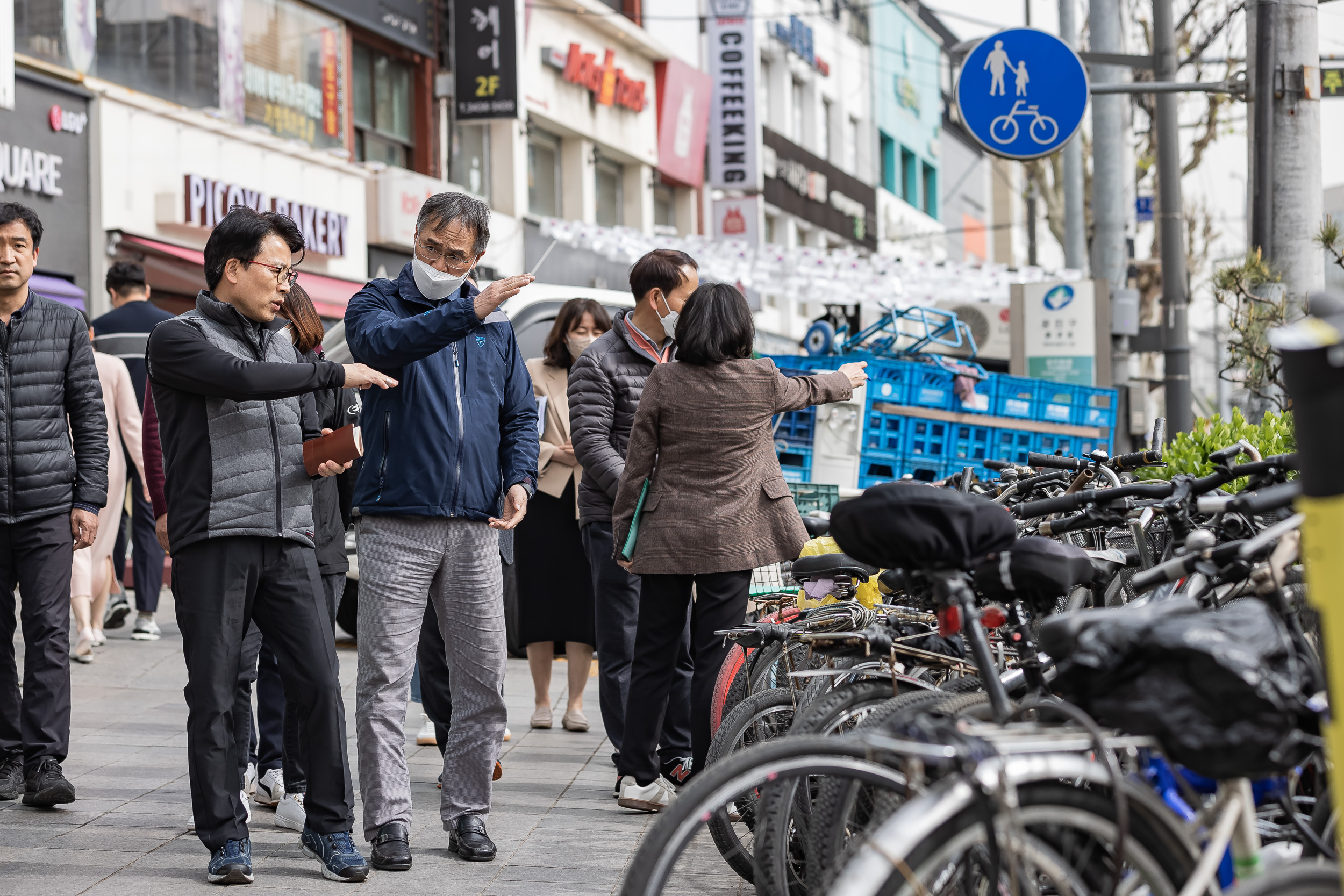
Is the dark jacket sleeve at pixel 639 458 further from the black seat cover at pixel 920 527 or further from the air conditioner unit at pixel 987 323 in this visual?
the air conditioner unit at pixel 987 323

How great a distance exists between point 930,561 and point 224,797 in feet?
8.10

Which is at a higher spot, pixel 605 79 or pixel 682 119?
pixel 605 79

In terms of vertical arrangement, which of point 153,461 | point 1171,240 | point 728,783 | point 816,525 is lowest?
point 728,783

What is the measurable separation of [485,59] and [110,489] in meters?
14.8

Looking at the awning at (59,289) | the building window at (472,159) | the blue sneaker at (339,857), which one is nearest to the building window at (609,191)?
the building window at (472,159)

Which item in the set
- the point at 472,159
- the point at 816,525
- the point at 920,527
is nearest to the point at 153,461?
the point at 816,525

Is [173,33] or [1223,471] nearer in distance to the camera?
[1223,471]

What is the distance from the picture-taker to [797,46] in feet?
124

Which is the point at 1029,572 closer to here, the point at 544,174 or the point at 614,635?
the point at 614,635

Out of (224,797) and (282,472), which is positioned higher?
(282,472)

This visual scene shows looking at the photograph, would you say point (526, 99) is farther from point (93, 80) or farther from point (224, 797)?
point (224, 797)

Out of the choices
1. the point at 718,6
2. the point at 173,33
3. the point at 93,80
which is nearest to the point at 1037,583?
the point at 93,80

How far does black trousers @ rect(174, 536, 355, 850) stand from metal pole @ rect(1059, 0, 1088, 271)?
15520 mm

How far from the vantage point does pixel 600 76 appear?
27.0 meters
